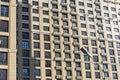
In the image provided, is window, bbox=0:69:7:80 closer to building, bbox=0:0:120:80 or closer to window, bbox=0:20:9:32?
window, bbox=0:20:9:32

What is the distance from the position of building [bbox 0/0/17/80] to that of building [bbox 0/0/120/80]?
59.8 ft

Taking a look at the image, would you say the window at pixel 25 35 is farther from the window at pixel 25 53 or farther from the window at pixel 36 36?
the window at pixel 25 53

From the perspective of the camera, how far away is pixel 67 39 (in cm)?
6912

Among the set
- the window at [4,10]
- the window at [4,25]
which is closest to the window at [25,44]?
the window at [4,10]

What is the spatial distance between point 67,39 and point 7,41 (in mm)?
27994

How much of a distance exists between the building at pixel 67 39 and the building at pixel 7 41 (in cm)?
1822

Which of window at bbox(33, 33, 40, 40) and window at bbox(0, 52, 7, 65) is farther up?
window at bbox(33, 33, 40, 40)

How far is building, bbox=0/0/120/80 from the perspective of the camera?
63250 mm

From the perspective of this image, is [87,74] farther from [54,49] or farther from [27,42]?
[27,42]

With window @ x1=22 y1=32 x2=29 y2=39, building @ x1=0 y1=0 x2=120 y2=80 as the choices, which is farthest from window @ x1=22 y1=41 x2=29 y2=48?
window @ x1=22 y1=32 x2=29 y2=39

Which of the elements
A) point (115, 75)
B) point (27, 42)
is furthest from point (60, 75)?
point (115, 75)

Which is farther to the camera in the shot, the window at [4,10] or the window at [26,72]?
the window at [26,72]

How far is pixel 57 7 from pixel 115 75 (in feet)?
73.0

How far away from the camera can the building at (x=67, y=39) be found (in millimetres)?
63250
